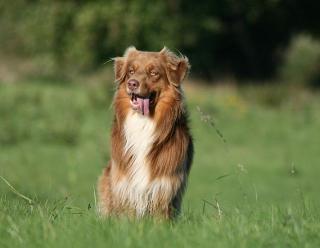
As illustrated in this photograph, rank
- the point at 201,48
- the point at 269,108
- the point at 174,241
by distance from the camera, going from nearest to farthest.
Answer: the point at 174,241 → the point at 269,108 → the point at 201,48

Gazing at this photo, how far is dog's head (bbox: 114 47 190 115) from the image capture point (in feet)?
28.1

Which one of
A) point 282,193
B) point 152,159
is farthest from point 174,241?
point 282,193

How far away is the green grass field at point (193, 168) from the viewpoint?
644 cm

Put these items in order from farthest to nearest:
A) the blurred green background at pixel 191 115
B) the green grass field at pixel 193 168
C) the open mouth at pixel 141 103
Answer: the open mouth at pixel 141 103 < the blurred green background at pixel 191 115 < the green grass field at pixel 193 168

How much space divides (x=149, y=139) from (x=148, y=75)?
2.00ft

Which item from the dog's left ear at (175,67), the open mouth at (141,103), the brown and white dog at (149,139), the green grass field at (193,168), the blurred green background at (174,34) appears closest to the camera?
the green grass field at (193,168)

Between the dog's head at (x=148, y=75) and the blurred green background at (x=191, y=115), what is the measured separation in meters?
0.47

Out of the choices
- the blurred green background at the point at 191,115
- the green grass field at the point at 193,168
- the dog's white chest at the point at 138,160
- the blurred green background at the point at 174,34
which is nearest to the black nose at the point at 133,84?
the dog's white chest at the point at 138,160

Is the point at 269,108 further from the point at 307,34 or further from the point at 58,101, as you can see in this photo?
the point at 307,34

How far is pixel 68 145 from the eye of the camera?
25312mm

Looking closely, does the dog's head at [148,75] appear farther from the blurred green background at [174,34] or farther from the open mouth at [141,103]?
the blurred green background at [174,34]

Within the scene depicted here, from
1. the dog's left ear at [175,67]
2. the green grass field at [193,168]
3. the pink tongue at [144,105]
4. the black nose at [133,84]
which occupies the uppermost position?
the dog's left ear at [175,67]

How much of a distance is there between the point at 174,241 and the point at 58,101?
23694 millimetres

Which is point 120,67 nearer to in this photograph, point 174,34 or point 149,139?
point 149,139
